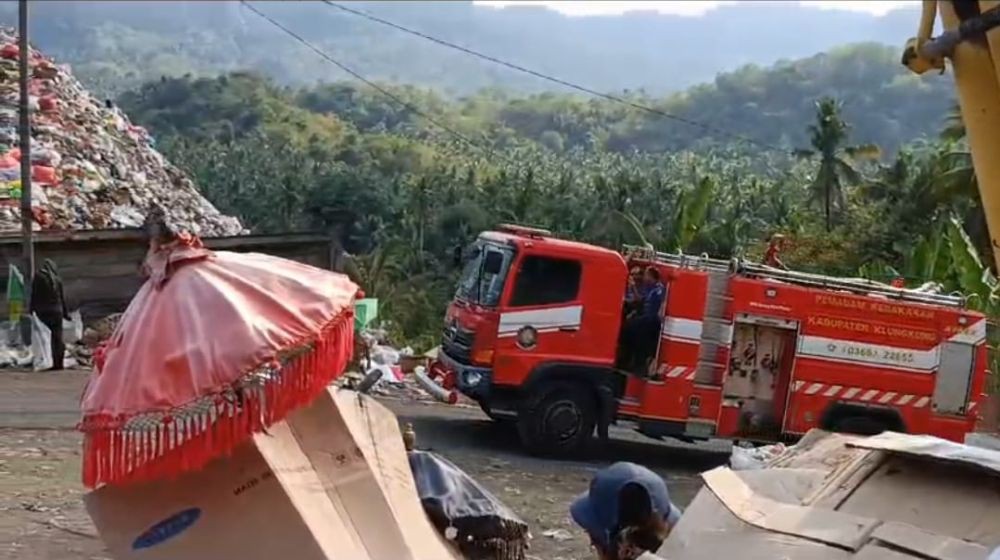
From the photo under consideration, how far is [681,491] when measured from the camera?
40.2ft

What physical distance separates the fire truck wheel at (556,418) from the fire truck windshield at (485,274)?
41.4 inches

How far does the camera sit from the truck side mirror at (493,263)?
518 inches

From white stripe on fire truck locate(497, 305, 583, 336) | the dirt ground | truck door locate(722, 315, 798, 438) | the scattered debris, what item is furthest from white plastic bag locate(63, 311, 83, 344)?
the scattered debris

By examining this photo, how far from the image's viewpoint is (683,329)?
13055 mm

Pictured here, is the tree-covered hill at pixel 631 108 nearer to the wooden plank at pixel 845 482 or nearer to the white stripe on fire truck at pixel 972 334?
the white stripe on fire truck at pixel 972 334

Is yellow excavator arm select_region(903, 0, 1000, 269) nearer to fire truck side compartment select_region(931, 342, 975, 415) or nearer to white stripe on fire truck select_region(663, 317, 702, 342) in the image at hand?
white stripe on fire truck select_region(663, 317, 702, 342)

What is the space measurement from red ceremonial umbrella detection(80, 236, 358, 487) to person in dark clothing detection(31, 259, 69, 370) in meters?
13.5

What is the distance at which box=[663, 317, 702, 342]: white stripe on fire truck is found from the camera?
13.1m

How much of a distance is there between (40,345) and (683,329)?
804 cm

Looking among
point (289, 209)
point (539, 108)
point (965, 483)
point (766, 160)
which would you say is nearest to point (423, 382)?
point (965, 483)

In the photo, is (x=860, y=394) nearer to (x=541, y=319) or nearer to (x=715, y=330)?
(x=715, y=330)

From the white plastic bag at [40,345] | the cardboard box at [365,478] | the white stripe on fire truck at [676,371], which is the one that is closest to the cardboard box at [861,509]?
the cardboard box at [365,478]

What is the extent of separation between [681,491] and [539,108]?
131 meters

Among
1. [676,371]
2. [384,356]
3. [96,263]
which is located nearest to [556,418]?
[676,371]
